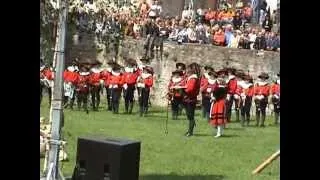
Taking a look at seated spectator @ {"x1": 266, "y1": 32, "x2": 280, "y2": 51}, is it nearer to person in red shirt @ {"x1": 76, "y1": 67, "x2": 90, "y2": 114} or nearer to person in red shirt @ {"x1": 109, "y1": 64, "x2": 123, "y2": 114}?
person in red shirt @ {"x1": 109, "y1": 64, "x2": 123, "y2": 114}

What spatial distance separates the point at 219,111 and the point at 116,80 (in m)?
1.24

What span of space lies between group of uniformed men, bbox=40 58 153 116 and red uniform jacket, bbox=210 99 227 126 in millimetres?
776

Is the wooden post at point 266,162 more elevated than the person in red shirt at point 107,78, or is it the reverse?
the person in red shirt at point 107,78

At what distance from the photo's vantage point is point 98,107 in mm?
7625

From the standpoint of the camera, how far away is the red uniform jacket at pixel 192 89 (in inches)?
297

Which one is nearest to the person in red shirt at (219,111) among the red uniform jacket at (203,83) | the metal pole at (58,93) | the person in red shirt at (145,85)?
the red uniform jacket at (203,83)

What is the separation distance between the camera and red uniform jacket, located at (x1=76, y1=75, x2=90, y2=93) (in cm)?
765

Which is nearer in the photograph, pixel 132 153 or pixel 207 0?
pixel 132 153

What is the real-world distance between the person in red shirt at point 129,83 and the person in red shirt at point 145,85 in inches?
2.8

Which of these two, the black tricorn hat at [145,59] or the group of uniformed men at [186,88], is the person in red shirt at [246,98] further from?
the black tricorn hat at [145,59]

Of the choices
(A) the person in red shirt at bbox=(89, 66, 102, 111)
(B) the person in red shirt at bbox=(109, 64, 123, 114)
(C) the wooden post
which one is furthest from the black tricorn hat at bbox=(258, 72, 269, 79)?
(A) the person in red shirt at bbox=(89, 66, 102, 111)
